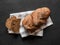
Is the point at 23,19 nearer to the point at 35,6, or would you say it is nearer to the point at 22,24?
the point at 22,24

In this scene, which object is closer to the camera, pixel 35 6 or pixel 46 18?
pixel 46 18

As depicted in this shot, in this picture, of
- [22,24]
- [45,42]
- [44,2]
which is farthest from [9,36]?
[44,2]

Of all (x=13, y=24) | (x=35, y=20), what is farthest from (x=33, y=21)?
(x=13, y=24)

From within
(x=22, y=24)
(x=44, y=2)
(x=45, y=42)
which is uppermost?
(x=44, y=2)

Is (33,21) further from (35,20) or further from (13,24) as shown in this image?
(13,24)
